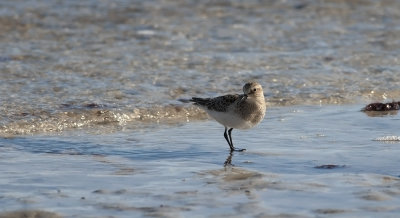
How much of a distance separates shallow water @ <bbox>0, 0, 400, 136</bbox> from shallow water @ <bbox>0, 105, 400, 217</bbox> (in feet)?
2.43

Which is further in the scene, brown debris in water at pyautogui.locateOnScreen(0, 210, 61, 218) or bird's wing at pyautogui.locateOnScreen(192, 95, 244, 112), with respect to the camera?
bird's wing at pyautogui.locateOnScreen(192, 95, 244, 112)

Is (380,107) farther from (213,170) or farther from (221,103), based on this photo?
(213,170)

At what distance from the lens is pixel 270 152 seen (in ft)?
23.2

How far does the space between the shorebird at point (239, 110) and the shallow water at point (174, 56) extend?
1149 mm

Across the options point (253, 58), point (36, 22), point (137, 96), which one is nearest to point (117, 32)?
point (36, 22)

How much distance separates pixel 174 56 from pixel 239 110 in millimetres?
3909

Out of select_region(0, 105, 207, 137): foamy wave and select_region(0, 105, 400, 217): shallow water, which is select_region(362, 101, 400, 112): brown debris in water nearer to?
select_region(0, 105, 400, 217): shallow water

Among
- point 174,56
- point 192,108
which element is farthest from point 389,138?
point 174,56

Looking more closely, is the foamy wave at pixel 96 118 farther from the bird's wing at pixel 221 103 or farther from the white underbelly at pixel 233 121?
the white underbelly at pixel 233 121

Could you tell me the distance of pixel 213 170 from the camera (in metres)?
6.52

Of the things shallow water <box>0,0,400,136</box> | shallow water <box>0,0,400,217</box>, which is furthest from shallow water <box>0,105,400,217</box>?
shallow water <box>0,0,400,136</box>

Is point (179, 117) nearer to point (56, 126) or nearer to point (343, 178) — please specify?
point (56, 126)

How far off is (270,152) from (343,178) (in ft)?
3.59

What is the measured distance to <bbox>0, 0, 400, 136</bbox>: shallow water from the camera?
891cm
